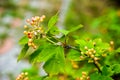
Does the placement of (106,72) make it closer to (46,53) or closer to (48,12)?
(46,53)

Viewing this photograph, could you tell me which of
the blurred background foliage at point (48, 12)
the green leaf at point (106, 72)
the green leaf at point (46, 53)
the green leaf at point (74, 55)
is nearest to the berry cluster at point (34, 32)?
the green leaf at point (46, 53)

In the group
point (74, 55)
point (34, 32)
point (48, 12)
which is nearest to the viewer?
point (34, 32)

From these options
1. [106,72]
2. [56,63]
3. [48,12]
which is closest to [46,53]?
[56,63]

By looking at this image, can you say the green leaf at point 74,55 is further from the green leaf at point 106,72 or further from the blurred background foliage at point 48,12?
the blurred background foliage at point 48,12

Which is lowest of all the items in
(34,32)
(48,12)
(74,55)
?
(74,55)

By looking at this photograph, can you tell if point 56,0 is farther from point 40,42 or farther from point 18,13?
point 40,42

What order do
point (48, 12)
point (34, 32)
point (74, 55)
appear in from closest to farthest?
1. point (34, 32)
2. point (74, 55)
3. point (48, 12)

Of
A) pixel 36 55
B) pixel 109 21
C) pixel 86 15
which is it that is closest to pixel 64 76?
pixel 36 55

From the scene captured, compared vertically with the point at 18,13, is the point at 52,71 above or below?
below
